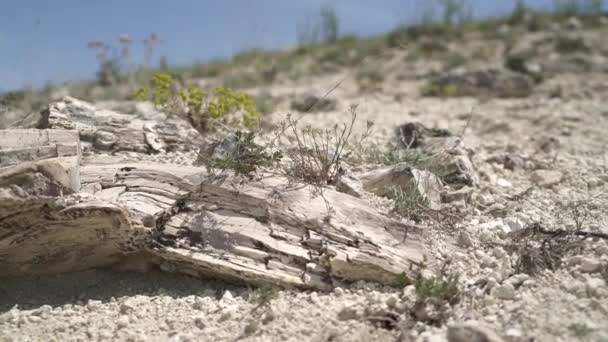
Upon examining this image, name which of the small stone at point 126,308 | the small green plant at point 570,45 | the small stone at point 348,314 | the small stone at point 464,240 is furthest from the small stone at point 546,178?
the small green plant at point 570,45

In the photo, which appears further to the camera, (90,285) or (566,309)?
(90,285)

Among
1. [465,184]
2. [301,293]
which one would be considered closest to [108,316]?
[301,293]

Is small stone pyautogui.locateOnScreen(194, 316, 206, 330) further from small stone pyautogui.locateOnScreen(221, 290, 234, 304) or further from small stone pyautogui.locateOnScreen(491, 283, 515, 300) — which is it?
small stone pyautogui.locateOnScreen(491, 283, 515, 300)

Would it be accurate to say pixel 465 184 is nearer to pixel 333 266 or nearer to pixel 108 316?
pixel 333 266

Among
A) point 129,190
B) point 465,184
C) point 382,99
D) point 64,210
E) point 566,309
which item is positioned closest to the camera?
point 566,309

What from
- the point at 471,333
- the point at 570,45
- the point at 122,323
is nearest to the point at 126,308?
the point at 122,323

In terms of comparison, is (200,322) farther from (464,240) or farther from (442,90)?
(442,90)

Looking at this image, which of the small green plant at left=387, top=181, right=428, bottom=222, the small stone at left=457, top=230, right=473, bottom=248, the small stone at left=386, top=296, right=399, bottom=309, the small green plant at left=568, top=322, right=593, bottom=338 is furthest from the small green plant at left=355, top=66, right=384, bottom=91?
the small green plant at left=568, top=322, right=593, bottom=338
